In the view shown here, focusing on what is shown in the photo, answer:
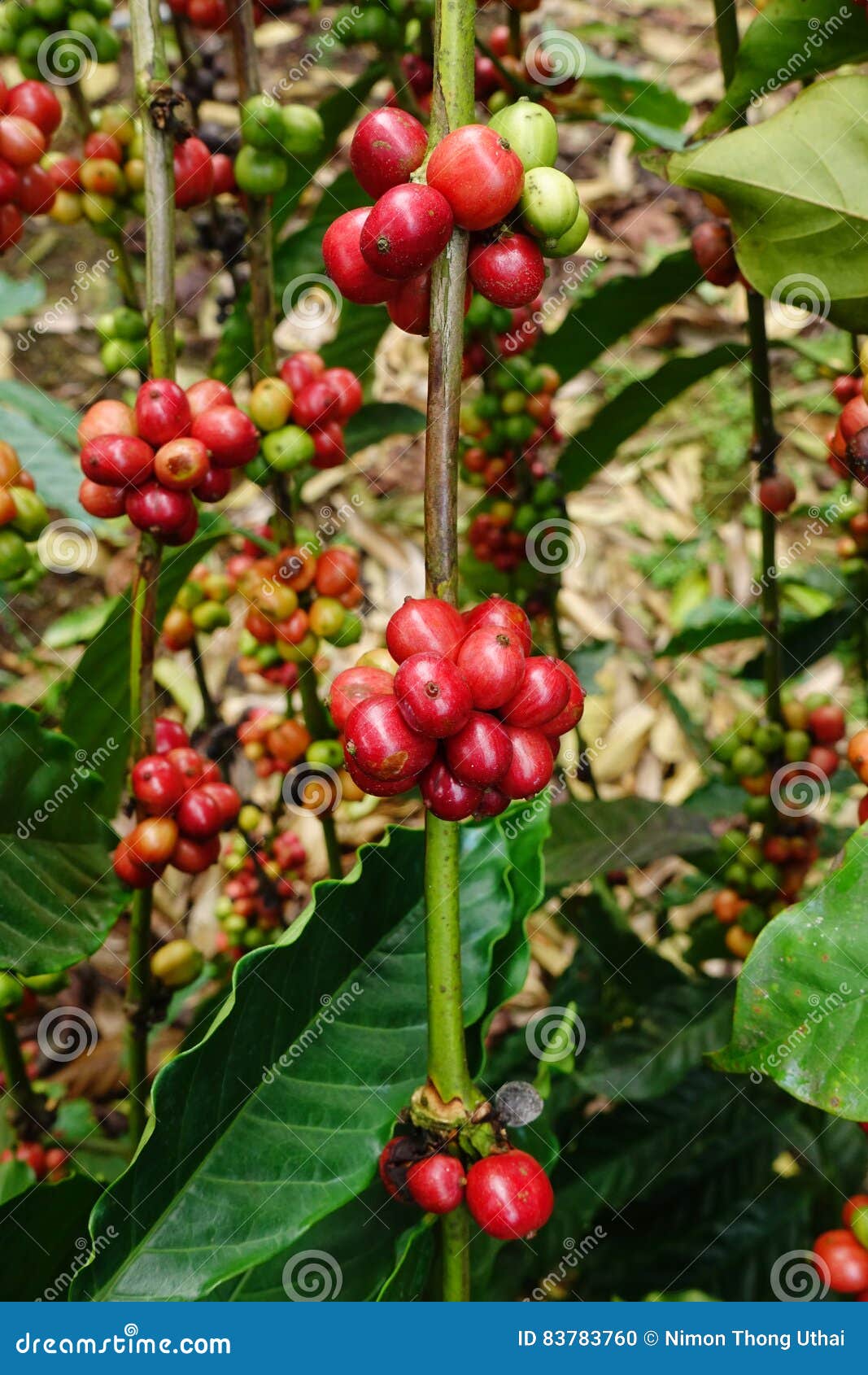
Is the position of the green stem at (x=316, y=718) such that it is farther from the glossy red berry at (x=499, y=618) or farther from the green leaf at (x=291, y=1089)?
the glossy red berry at (x=499, y=618)

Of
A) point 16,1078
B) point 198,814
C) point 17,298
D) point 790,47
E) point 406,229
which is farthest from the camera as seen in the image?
point 17,298

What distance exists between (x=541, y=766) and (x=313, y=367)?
0.80 m

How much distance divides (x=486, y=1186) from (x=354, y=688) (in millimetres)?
378

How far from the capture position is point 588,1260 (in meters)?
1.78

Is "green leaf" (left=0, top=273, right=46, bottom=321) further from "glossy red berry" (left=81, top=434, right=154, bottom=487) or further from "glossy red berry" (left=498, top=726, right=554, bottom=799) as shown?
"glossy red berry" (left=498, top=726, right=554, bottom=799)

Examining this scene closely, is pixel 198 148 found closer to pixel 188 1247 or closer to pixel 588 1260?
pixel 188 1247

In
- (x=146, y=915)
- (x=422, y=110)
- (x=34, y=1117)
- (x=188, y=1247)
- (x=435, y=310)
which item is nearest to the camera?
(x=435, y=310)

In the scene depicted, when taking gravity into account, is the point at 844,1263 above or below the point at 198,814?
above

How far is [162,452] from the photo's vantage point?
117 centimetres

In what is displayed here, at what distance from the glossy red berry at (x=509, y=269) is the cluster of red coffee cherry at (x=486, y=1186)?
637 mm

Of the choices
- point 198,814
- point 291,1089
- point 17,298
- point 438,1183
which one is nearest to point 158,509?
point 198,814

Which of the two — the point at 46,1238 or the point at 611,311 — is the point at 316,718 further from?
the point at 611,311

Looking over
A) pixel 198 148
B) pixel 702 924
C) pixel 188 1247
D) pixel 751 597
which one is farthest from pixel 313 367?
pixel 751 597

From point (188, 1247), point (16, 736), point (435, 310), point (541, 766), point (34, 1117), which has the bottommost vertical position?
point (34, 1117)
